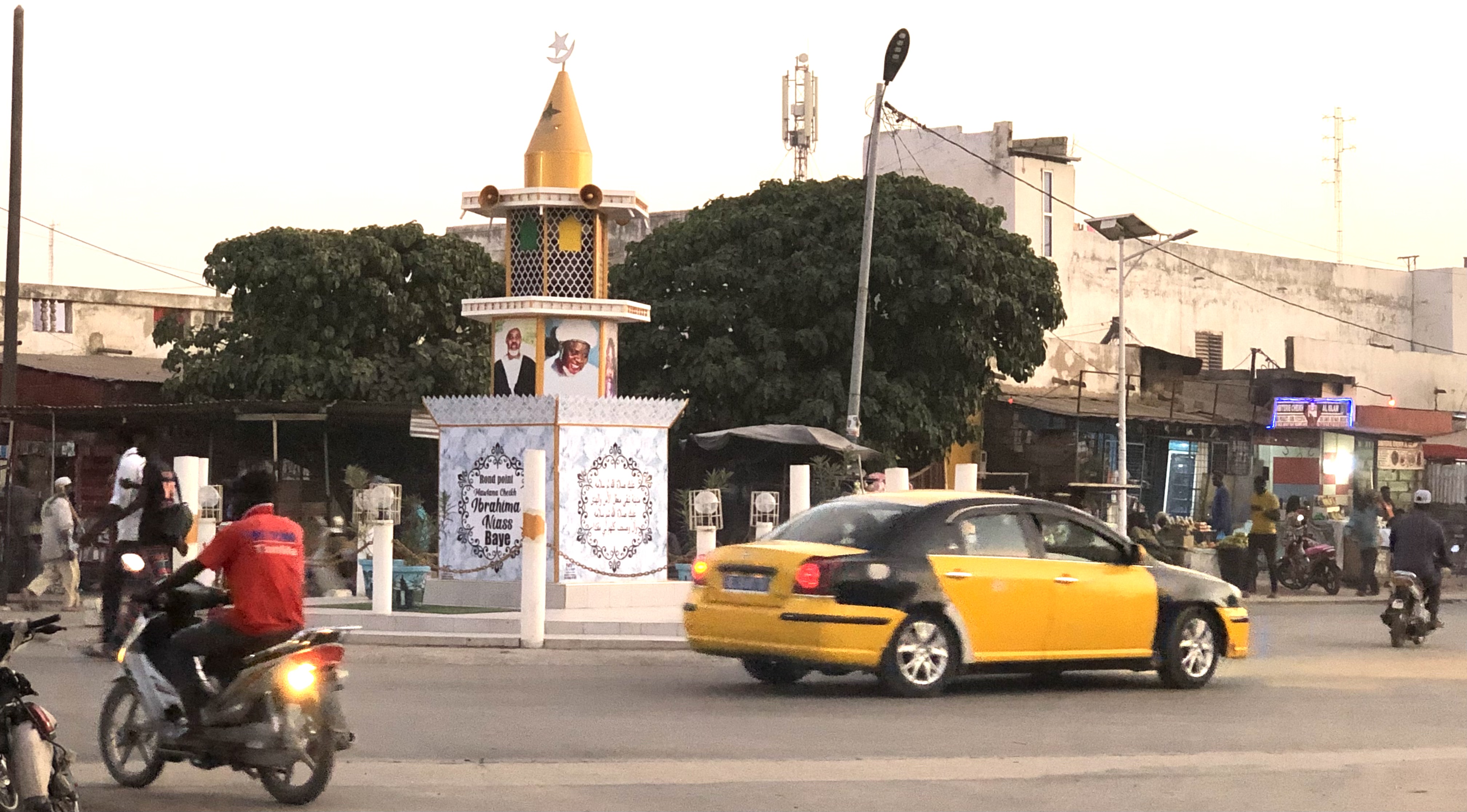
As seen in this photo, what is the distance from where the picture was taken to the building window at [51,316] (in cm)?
5731

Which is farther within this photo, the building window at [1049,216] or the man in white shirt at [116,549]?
the building window at [1049,216]

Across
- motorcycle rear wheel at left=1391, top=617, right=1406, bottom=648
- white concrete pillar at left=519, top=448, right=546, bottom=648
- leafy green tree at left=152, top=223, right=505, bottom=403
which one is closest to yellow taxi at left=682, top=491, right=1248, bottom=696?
white concrete pillar at left=519, top=448, right=546, bottom=648

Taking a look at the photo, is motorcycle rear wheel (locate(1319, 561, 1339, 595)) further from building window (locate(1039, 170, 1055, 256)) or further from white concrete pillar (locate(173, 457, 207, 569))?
building window (locate(1039, 170, 1055, 256))

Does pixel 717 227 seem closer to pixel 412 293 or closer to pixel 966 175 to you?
pixel 412 293

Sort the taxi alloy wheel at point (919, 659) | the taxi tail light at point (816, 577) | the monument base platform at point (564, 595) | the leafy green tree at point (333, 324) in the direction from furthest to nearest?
the leafy green tree at point (333, 324)
the monument base platform at point (564, 595)
the taxi alloy wheel at point (919, 659)
the taxi tail light at point (816, 577)

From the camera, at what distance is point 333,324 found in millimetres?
43844

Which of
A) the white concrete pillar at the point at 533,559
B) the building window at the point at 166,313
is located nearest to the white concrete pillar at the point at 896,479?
the white concrete pillar at the point at 533,559

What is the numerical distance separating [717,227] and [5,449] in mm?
15172

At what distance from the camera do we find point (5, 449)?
37312 mm

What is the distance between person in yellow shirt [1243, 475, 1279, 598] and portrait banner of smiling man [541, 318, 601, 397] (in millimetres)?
9923

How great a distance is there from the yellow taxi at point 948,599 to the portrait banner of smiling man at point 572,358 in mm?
10673

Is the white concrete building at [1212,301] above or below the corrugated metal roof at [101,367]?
above

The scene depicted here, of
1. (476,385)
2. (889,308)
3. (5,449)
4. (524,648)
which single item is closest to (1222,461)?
(889,308)

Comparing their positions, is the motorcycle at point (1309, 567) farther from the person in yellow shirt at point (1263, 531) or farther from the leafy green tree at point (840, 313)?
the leafy green tree at point (840, 313)
